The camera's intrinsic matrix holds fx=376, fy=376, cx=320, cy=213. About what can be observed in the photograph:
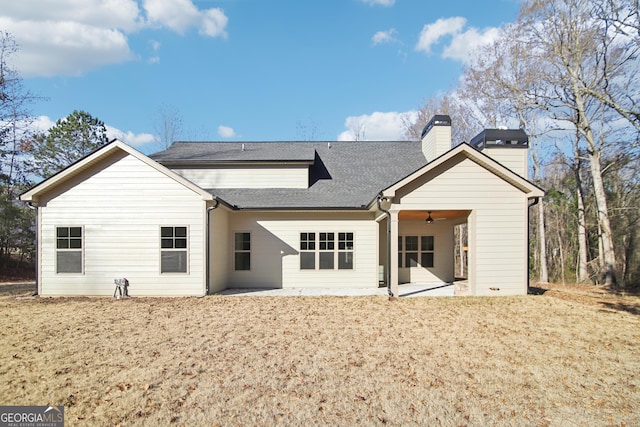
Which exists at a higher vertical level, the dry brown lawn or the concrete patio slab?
the dry brown lawn

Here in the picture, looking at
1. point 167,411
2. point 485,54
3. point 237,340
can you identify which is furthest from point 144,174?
point 485,54

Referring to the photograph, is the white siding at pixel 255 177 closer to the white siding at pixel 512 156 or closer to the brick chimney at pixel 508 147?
the brick chimney at pixel 508 147

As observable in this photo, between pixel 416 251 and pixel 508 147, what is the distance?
516 cm

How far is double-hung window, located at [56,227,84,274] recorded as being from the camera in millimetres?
11680

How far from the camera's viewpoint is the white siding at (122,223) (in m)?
11.5

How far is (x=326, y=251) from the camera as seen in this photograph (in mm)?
13695

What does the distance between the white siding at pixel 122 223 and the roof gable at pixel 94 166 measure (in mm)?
167

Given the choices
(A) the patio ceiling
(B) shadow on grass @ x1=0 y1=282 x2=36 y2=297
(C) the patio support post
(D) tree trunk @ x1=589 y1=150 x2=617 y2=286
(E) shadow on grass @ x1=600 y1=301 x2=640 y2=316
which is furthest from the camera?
(D) tree trunk @ x1=589 y1=150 x2=617 y2=286

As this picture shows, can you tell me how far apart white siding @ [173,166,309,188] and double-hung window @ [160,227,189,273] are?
4.26 meters

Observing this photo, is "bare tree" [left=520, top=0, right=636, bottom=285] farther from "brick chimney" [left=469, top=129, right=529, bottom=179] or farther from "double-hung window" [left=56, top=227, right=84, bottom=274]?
"double-hung window" [left=56, top=227, right=84, bottom=274]

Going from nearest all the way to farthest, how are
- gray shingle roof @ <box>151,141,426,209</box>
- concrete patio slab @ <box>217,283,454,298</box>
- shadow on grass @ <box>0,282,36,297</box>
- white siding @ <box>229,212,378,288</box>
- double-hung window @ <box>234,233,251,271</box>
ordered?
concrete patio slab @ <box>217,283,454,298</box> < shadow on grass @ <box>0,282,36,297</box> < white siding @ <box>229,212,378,288</box> < double-hung window @ <box>234,233,251,271</box> < gray shingle roof @ <box>151,141,426,209</box>

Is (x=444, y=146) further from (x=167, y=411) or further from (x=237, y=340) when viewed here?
(x=167, y=411)

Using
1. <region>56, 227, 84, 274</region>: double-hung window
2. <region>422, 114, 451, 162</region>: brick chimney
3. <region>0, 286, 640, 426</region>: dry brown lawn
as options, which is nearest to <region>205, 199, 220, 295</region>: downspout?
<region>0, 286, 640, 426</region>: dry brown lawn

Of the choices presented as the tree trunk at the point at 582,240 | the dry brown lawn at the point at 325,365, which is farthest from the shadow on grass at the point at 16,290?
the tree trunk at the point at 582,240
